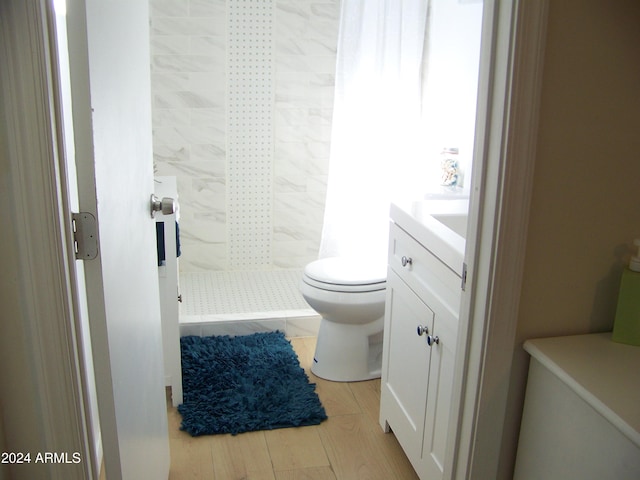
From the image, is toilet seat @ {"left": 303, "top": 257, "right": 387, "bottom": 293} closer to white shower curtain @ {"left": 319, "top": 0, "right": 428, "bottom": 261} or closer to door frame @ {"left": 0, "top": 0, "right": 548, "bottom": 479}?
white shower curtain @ {"left": 319, "top": 0, "right": 428, "bottom": 261}

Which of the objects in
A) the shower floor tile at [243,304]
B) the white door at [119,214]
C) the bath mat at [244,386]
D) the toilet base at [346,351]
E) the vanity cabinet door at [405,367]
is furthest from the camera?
the shower floor tile at [243,304]

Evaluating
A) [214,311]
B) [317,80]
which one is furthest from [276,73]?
[214,311]

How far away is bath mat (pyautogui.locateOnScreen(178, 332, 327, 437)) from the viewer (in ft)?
8.44

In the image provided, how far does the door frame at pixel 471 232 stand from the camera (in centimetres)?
113

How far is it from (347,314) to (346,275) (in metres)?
0.16

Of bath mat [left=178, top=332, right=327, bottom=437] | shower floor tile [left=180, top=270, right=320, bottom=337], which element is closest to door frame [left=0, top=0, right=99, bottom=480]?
bath mat [left=178, top=332, right=327, bottom=437]

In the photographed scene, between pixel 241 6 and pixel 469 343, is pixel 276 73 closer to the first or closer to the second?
pixel 241 6

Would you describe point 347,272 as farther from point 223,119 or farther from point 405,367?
point 223,119

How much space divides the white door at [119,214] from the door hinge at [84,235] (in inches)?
0.6

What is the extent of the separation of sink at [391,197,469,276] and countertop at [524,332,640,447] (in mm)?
408

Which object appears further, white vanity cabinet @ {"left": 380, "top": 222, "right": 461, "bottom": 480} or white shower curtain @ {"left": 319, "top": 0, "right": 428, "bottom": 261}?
white shower curtain @ {"left": 319, "top": 0, "right": 428, "bottom": 261}

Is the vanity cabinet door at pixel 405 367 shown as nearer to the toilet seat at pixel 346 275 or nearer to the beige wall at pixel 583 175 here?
the toilet seat at pixel 346 275

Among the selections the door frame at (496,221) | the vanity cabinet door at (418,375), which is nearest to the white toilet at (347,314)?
the vanity cabinet door at (418,375)

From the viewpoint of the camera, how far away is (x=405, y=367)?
2268 mm
